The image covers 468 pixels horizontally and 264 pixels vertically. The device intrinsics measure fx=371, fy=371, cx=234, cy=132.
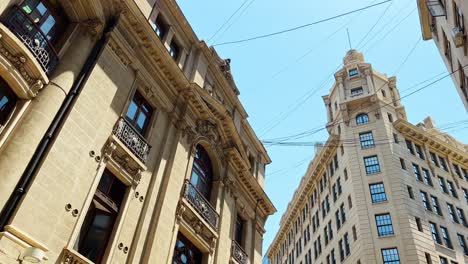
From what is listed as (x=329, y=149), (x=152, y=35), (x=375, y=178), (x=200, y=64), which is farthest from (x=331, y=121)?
(x=152, y=35)

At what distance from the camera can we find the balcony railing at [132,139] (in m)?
13.4

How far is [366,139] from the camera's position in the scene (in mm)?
46188

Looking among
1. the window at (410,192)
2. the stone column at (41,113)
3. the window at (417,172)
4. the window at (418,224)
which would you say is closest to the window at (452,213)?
the window at (417,172)

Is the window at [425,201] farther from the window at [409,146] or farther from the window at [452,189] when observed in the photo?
the window at [409,146]

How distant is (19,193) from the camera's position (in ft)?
30.1

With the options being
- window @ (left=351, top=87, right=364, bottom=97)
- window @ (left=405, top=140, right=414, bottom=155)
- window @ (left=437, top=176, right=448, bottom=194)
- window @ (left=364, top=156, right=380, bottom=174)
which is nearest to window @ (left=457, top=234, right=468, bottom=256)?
window @ (left=437, top=176, right=448, bottom=194)

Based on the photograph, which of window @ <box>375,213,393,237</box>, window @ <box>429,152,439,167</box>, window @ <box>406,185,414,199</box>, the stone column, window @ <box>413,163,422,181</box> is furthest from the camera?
window @ <box>429,152,439,167</box>

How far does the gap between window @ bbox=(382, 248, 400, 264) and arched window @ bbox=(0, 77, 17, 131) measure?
34555mm

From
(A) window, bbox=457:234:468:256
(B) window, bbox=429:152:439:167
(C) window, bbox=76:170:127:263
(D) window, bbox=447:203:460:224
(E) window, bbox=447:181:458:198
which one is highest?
(B) window, bbox=429:152:439:167

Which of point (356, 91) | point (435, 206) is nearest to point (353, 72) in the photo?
point (356, 91)

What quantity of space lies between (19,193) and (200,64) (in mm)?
12804

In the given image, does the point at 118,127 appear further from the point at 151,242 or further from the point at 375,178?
the point at 375,178

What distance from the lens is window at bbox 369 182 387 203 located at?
3982 centimetres

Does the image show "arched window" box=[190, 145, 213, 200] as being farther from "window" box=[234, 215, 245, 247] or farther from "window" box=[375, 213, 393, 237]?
"window" box=[375, 213, 393, 237]
